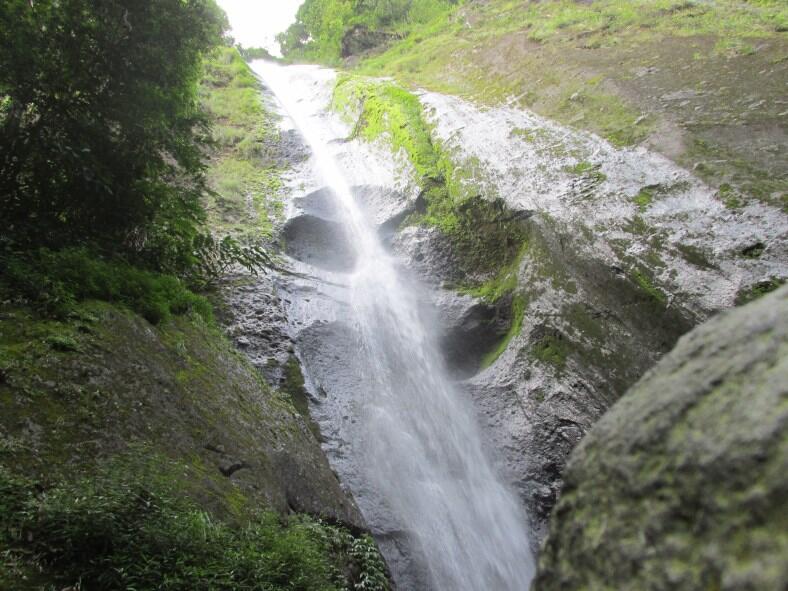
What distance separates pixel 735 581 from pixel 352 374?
7.75 m

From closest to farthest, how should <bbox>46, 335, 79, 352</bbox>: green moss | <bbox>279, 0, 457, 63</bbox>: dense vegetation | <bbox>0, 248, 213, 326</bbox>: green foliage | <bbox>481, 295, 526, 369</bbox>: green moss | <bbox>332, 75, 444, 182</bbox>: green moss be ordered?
1. <bbox>46, 335, 79, 352</bbox>: green moss
2. <bbox>0, 248, 213, 326</bbox>: green foliage
3. <bbox>481, 295, 526, 369</bbox>: green moss
4. <bbox>332, 75, 444, 182</bbox>: green moss
5. <bbox>279, 0, 457, 63</bbox>: dense vegetation

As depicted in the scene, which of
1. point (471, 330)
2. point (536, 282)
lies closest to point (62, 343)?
point (471, 330)

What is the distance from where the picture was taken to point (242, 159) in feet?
50.8

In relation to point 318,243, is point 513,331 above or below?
below

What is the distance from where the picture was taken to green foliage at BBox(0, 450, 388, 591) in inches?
120

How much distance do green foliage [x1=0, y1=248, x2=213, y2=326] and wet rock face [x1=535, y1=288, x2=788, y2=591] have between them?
4.36m

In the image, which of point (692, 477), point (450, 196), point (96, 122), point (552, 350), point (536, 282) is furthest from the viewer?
point (450, 196)

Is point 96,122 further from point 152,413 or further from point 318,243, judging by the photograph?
point 318,243

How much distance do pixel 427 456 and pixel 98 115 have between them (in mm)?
6694

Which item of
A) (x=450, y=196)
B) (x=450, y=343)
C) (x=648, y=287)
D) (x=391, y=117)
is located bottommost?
(x=450, y=343)

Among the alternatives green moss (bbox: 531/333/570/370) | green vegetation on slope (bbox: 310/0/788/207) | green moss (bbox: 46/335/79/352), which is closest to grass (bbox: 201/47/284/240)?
green moss (bbox: 46/335/79/352)

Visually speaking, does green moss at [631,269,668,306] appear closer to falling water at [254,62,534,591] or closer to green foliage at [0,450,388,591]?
falling water at [254,62,534,591]

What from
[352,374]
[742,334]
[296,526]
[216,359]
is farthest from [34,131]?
[742,334]

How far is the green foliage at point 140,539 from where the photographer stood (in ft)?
10.00
